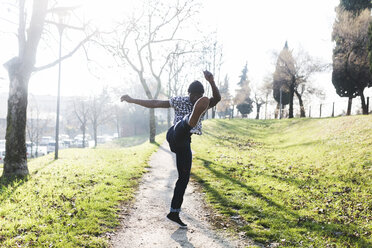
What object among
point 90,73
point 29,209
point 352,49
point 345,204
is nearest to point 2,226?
point 29,209

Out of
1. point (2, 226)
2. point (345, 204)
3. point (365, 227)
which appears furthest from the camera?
point (345, 204)

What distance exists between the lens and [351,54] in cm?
2480

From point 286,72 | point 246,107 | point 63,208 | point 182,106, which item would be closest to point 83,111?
point 286,72

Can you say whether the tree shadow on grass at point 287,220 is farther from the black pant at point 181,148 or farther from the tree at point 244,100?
the tree at point 244,100

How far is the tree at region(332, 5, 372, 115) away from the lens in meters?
24.0

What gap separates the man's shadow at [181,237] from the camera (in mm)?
4134

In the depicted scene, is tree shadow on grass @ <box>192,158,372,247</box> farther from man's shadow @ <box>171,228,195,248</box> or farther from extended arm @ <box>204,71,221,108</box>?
extended arm @ <box>204,71,221,108</box>

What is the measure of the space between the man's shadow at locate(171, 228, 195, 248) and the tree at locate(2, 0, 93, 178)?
645cm

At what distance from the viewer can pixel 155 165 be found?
37.2ft

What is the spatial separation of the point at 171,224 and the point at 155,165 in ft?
21.2

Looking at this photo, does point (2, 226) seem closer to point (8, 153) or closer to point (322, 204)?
point (8, 153)

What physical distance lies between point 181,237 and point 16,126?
7.24m

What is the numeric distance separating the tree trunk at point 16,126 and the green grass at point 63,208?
2.13 feet

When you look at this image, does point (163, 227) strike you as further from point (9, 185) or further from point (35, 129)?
point (35, 129)
